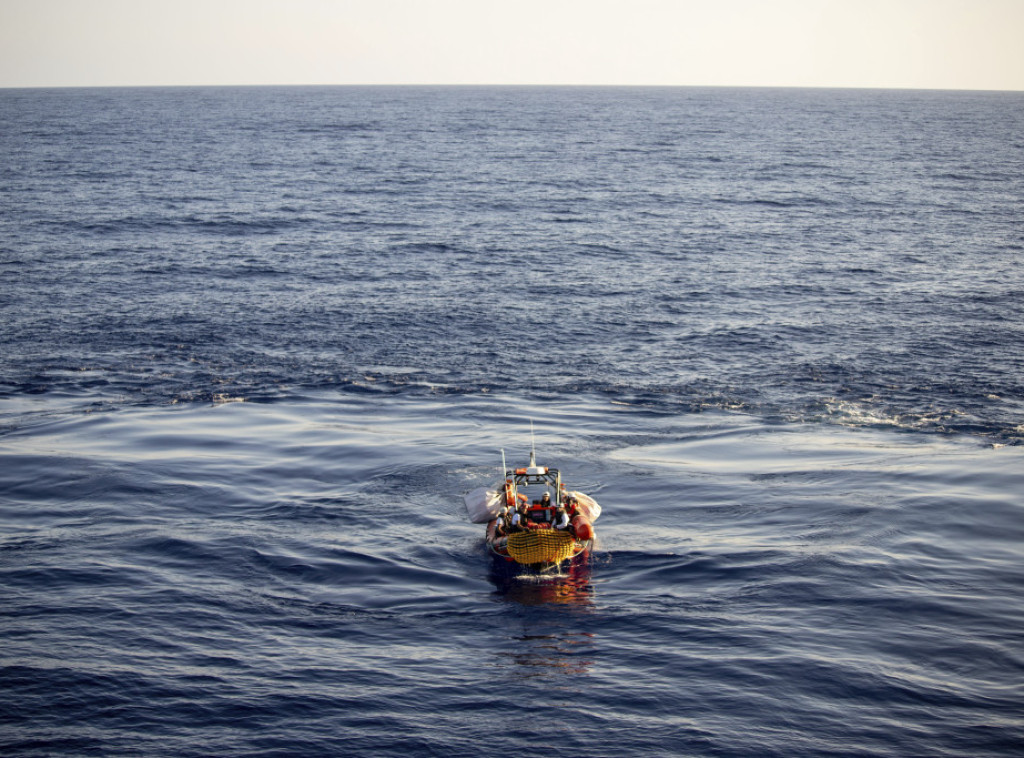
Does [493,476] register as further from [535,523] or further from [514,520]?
[514,520]

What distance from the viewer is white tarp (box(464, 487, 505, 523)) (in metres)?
26.1

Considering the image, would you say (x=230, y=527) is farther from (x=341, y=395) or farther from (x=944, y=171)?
(x=944, y=171)

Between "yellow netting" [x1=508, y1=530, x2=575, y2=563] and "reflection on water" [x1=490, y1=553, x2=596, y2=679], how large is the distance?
3.04ft

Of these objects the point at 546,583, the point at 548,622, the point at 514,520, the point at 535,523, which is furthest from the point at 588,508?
the point at 548,622

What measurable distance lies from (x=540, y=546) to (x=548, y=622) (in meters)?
1.95

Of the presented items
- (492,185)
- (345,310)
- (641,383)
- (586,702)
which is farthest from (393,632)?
(492,185)

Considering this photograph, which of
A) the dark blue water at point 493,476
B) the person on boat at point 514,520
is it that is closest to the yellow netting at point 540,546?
the person on boat at point 514,520

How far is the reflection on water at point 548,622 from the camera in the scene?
21297 mm

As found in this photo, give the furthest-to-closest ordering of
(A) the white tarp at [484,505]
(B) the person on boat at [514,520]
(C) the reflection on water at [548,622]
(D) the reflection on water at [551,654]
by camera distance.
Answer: (A) the white tarp at [484,505] < (B) the person on boat at [514,520] < (C) the reflection on water at [548,622] < (D) the reflection on water at [551,654]

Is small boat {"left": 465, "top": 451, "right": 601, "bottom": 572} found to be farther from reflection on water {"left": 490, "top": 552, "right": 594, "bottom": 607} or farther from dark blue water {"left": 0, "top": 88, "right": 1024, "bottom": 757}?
dark blue water {"left": 0, "top": 88, "right": 1024, "bottom": 757}

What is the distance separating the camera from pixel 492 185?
87.4m

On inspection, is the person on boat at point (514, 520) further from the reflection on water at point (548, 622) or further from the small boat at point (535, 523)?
the reflection on water at point (548, 622)

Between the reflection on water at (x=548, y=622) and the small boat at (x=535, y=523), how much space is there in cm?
36

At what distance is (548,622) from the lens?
23031 millimetres
